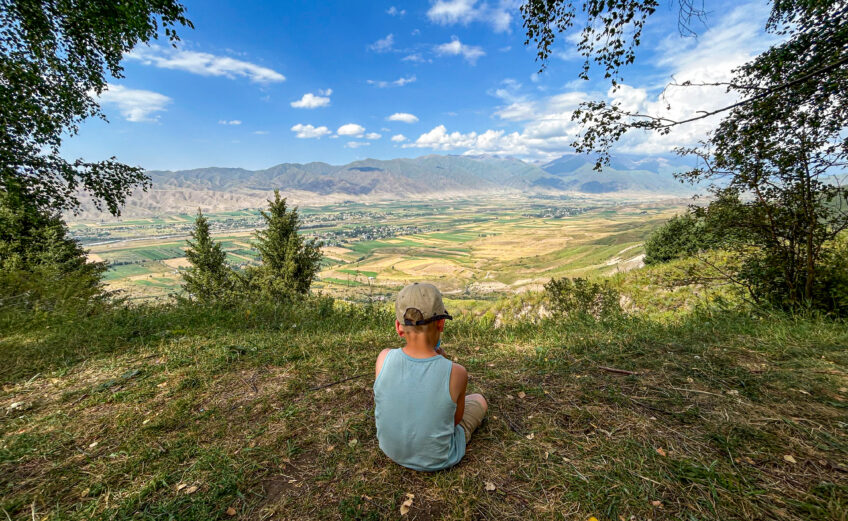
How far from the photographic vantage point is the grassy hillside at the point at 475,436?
225cm

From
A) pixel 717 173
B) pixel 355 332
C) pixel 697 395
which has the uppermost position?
pixel 717 173

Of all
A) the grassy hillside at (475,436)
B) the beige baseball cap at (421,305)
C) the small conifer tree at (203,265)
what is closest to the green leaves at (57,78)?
the grassy hillside at (475,436)

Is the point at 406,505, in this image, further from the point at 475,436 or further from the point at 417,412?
the point at 475,436

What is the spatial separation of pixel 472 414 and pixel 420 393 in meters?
0.88

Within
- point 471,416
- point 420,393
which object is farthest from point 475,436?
point 420,393

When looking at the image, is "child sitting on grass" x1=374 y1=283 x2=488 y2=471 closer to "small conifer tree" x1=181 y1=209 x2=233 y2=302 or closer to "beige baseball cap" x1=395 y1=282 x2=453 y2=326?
"beige baseball cap" x1=395 y1=282 x2=453 y2=326

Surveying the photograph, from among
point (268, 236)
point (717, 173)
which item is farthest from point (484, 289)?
point (717, 173)

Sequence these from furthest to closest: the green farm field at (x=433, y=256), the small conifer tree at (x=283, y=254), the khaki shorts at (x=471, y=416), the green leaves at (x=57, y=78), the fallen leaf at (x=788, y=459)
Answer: the green farm field at (x=433, y=256), the small conifer tree at (x=283, y=254), the green leaves at (x=57, y=78), the khaki shorts at (x=471, y=416), the fallen leaf at (x=788, y=459)

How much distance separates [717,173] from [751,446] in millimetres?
5492

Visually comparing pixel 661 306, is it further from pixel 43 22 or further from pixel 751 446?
pixel 43 22

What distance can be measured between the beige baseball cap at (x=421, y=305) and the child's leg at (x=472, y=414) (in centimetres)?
111

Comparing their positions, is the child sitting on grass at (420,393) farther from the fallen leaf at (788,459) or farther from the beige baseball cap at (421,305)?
the fallen leaf at (788,459)

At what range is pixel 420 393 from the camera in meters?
2.45

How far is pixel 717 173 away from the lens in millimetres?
5891
